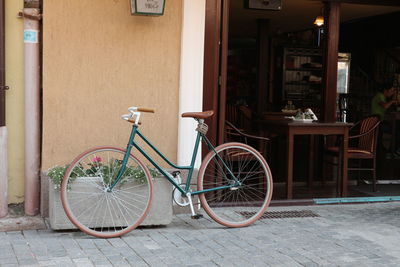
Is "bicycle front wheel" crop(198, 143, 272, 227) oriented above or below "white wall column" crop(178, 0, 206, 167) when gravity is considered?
below

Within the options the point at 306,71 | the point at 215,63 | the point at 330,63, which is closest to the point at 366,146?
the point at 330,63

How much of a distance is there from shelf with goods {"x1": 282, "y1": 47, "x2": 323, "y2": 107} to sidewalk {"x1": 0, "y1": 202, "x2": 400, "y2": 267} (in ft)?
26.1

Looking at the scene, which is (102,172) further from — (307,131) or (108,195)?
(307,131)

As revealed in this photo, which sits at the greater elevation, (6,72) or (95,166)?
(6,72)

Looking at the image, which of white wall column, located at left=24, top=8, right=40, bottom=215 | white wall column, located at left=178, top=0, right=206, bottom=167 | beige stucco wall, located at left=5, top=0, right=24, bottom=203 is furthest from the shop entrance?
beige stucco wall, located at left=5, top=0, right=24, bottom=203

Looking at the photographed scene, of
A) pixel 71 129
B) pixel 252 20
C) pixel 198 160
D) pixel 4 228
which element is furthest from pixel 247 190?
pixel 252 20

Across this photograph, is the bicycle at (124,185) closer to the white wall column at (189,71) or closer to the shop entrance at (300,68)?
the white wall column at (189,71)

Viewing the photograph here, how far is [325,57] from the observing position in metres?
7.23

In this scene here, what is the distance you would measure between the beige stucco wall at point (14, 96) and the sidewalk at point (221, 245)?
792mm

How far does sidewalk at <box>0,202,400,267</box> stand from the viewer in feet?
13.9

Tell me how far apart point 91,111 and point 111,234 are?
136cm

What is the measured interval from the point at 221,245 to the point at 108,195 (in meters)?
1.09

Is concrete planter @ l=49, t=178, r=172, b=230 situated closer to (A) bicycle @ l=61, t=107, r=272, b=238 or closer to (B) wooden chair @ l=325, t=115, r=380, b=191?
(A) bicycle @ l=61, t=107, r=272, b=238

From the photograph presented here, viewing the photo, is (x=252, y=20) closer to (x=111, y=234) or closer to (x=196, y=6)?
(x=196, y=6)
